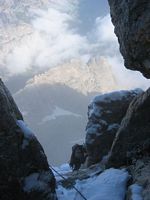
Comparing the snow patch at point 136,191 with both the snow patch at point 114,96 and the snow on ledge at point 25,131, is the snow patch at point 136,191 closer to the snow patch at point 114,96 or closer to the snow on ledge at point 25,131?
the snow on ledge at point 25,131

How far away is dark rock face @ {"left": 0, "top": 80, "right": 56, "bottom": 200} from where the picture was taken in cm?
1922

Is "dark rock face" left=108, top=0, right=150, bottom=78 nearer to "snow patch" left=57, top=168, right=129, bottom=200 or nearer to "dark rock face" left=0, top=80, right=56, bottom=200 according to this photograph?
"snow patch" left=57, top=168, right=129, bottom=200

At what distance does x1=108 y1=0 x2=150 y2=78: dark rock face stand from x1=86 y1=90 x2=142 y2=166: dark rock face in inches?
648

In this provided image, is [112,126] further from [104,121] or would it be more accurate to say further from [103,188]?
[103,188]

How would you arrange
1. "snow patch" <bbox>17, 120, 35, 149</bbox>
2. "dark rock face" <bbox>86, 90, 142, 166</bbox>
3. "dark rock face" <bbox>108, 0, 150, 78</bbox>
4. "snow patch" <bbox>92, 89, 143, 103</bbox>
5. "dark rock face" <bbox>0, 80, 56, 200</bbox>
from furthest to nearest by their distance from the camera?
"snow patch" <bbox>92, 89, 143, 103</bbox> → "dark rock face" <bbox>86, 90, 142, 166</bbox> → "snow patch" <bbox>17, 120, 35, 149</bbox> → "dark rock face" <bbox>0, 80, 56, 200</bbox> → "dark rock face" <bbox>108, 0, 150, 78</bbox>

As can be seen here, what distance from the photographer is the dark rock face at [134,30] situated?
18062mm

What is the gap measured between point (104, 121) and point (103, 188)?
55.7 feet

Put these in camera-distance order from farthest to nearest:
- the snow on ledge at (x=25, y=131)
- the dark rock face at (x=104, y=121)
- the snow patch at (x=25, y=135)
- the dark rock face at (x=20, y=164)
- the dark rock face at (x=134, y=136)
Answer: the dark rock face at (x=104, y=121) < the dark rock face at (x=134, y=136) < the snow on ledge at (x=25, y=131) < the snow patch at (x=25, y=135) < the dark rock face at (x=20, y=164)

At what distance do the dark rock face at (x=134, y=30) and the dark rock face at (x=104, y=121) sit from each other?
16.5 metres

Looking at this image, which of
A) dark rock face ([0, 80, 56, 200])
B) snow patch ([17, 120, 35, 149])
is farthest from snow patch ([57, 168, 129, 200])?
snow patch ([17, 120, 35, 149])

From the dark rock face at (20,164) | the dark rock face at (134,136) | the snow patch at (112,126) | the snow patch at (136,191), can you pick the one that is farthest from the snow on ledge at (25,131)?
the snow patch at (112,126)

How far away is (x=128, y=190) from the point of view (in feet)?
65.4

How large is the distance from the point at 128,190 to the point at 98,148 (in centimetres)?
1735

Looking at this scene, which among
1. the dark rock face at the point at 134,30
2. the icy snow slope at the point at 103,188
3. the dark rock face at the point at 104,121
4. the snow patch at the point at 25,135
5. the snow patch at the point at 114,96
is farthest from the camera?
the snow patch at the point at 114,96
